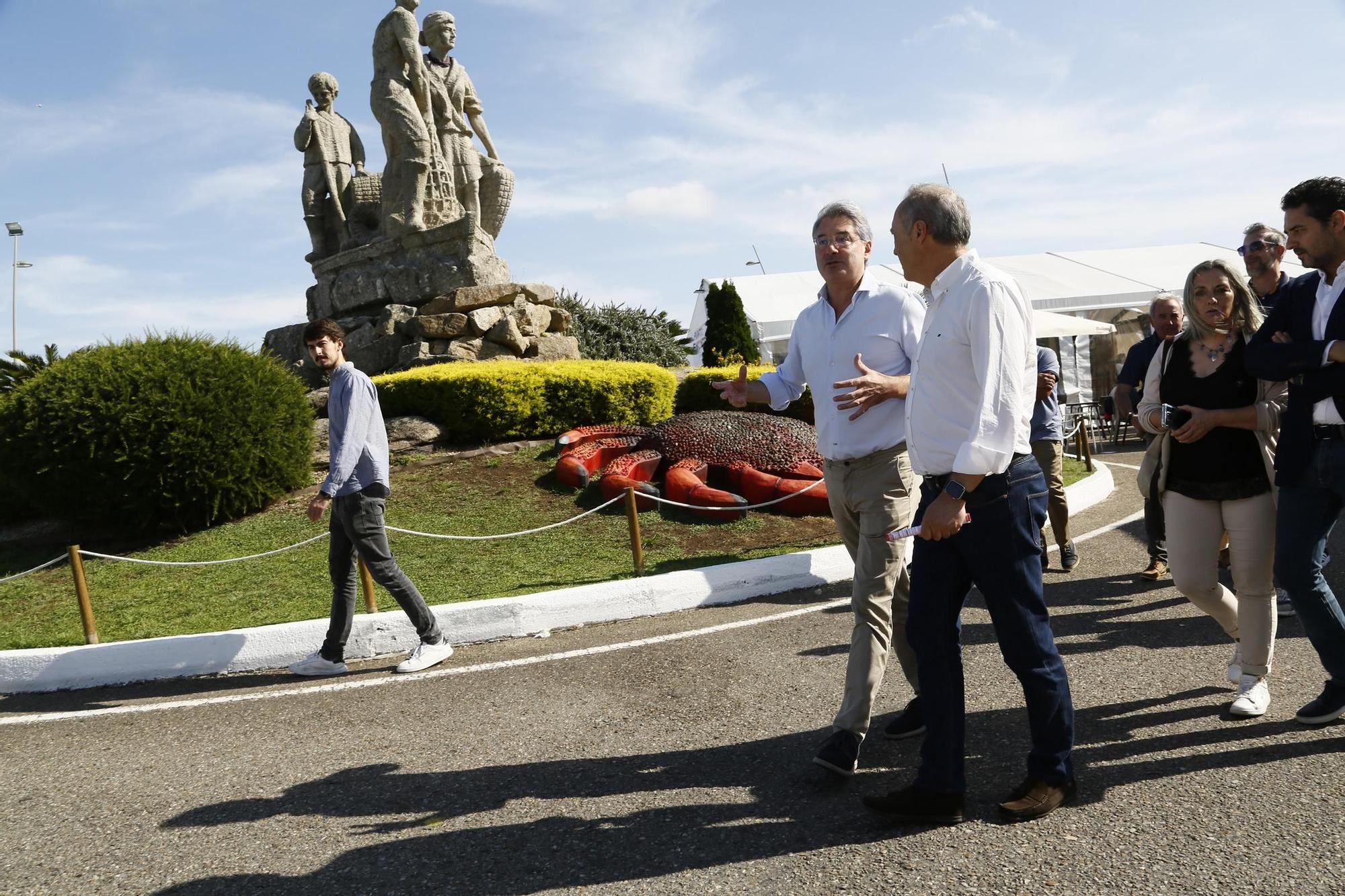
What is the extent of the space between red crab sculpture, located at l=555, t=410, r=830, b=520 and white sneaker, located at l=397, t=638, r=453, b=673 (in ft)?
10.5

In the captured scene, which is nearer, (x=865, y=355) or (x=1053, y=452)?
Answer: (x=865, y=355)

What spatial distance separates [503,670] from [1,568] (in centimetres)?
590

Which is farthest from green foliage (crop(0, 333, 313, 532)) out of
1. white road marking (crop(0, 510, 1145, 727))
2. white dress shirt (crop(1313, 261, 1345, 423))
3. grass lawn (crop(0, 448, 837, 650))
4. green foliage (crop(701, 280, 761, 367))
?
green foliage (crop(701, 280, 761, 367))

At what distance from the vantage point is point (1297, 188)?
346 centimetres

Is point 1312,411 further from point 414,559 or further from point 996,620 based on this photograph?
point 414,559

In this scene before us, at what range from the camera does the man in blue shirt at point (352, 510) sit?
5164 millimetres

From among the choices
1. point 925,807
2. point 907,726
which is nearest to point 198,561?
point 907,726

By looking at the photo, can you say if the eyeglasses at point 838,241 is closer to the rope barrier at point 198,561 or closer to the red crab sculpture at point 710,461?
the rope barrier at point 198,561

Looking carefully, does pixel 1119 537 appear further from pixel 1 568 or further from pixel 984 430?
pixel 1 568

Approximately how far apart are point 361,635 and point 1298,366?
15.7 feet

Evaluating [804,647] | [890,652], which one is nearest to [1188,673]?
[890,652]

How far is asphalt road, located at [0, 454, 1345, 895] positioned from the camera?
107 inches

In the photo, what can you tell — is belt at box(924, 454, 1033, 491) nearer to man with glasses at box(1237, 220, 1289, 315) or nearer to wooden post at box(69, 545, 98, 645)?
man with glasses at box(1237, 220, 1289, 315)

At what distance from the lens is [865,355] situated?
3.67m
